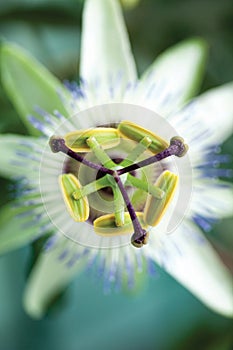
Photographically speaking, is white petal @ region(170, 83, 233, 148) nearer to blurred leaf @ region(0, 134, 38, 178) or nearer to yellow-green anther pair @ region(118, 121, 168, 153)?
yellow-green anther pair @ region(118, 121, 168, 153)

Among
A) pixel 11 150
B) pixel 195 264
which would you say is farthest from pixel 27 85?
pixel 195 264

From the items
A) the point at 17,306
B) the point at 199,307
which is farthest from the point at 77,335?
the point at 199,307

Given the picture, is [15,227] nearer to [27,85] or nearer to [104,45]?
[27,85]

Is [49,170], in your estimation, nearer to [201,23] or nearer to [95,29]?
[95,29]

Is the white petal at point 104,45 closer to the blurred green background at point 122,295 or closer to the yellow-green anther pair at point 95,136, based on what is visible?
the blurred green background at point 122,295

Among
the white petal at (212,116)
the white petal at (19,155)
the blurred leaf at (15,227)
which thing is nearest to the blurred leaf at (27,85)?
the white petal at (19,155)
